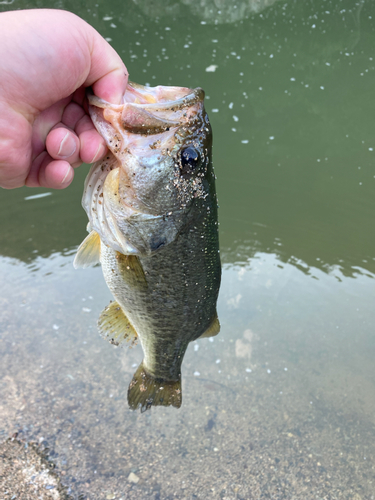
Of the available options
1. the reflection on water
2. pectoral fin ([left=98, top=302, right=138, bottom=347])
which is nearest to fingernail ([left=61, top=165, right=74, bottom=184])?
pectoral fin ([left=98, top=302, right=138, bottom=347])

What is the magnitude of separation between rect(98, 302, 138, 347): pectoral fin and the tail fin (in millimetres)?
257

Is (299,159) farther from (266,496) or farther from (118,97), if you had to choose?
(118,97)

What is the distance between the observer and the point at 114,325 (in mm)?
1956

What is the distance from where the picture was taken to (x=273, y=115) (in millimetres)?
6602

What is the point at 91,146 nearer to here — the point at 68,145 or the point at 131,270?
the point at 68,145

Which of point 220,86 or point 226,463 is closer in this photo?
point 226,463

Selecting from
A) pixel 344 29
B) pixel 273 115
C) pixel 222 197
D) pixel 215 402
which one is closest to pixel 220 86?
pixel 273 115

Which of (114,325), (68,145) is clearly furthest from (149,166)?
(114,325)

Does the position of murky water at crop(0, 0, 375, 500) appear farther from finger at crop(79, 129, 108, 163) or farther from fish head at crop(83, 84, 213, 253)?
finger at crop(79, 129, 108, 163)

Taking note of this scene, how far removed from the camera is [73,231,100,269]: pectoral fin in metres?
1.65

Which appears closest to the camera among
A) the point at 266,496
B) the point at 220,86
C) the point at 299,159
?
the point at 266,496

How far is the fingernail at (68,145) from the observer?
4.42 feet

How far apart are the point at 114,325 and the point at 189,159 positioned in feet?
3.34

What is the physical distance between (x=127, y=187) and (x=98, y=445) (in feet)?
7.00
